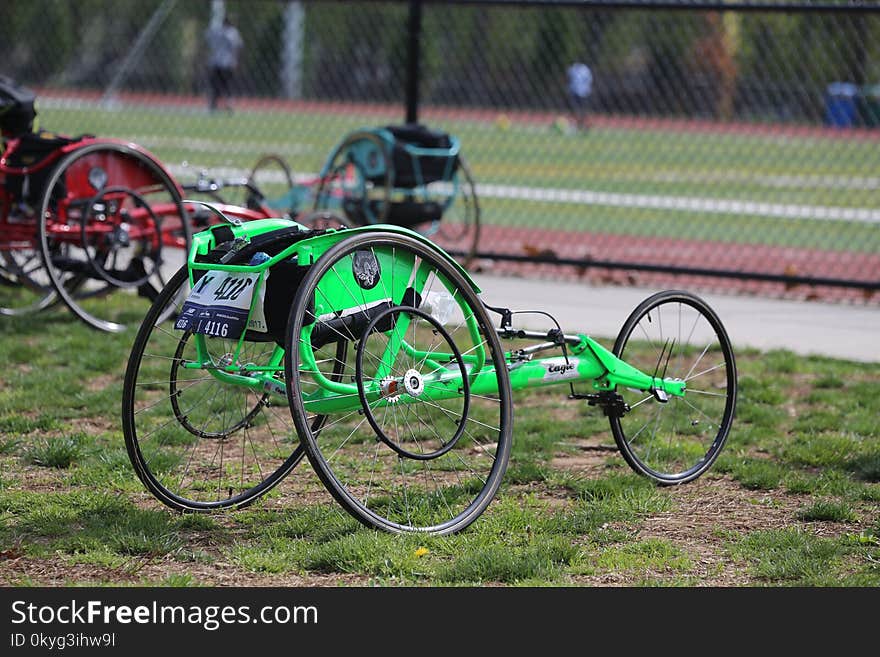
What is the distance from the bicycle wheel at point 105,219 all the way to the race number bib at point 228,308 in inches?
113

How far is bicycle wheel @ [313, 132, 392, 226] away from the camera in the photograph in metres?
9.12

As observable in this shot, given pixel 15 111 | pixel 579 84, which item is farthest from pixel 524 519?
pixel 579 84

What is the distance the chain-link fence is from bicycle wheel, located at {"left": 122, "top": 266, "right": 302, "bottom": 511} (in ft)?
13.3

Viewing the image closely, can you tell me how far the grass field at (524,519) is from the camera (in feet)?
13.9

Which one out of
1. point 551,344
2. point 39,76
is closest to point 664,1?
point 551,344

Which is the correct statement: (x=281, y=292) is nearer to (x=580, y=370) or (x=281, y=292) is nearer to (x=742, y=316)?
(x=580, y=370)

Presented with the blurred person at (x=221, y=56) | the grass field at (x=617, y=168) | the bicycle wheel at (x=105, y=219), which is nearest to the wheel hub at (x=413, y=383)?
the bicycle wheel at (x=105, y=219)

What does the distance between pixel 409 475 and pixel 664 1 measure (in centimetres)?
516

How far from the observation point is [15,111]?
7.47 meters

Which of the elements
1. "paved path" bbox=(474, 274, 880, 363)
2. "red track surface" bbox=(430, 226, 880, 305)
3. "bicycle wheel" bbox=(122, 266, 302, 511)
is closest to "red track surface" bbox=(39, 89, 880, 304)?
"red track surface" bbox=(430, 226, 880, 305)

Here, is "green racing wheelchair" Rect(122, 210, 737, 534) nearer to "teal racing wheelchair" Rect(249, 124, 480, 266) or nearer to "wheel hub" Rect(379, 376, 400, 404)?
"wheel hub" Rect(379, 376, 400, 404)

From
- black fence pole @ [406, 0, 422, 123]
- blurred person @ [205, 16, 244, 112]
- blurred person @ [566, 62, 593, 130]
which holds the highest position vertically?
blurred person @ [566, 62, 593, 130]

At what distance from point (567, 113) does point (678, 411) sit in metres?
25.6
